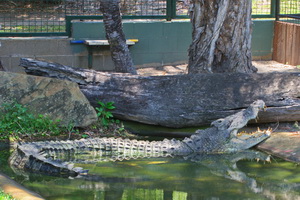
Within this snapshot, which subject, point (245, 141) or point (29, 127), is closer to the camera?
point (245, 141)

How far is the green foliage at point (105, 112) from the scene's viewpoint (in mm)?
6898

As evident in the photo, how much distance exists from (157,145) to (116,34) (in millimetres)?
2963

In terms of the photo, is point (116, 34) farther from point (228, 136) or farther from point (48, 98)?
point (228, 136)

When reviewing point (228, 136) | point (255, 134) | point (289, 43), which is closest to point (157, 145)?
point (228, 136)

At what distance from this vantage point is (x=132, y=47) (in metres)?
10.4

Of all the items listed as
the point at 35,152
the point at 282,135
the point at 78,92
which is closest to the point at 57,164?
the point at 35,152

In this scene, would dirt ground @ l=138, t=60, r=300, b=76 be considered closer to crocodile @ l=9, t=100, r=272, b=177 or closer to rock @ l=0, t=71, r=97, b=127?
rock @ l=0, t=71, r=97, b=127

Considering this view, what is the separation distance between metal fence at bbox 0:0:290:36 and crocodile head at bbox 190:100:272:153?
15.3 feet

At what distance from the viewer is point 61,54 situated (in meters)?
9.89

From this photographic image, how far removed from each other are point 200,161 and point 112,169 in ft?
3.59

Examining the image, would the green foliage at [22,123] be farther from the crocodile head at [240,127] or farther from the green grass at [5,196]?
the green grass at [5,196]

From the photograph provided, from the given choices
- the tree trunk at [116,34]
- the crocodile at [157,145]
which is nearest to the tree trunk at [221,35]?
the tree trunk at [116,34]

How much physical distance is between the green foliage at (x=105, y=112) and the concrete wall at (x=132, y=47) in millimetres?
3211

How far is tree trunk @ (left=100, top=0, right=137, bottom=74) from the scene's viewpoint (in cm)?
826
